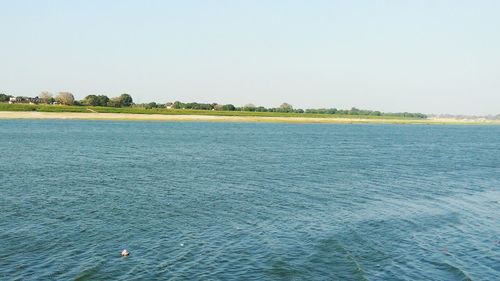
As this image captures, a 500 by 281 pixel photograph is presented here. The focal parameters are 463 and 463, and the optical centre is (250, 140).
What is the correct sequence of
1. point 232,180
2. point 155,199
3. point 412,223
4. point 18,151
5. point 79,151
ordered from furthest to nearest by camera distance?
point 79,151 < point 18,151 < point 232,180 < point 155,199 < point 412,223

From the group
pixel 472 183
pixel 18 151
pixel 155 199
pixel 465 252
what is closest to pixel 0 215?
pixel 155 199

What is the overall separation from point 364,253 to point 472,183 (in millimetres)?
37139

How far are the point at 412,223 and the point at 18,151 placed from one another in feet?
221

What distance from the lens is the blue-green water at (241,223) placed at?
2659 cm

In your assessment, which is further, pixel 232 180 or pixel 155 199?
pixel 232 180

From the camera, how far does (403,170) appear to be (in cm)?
7238

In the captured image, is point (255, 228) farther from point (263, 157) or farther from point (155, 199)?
A: point (263, 157)

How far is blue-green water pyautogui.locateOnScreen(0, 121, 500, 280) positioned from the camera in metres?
26.6

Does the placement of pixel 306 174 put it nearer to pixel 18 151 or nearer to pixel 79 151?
pixel 79 151

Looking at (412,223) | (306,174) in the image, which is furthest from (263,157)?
(412,223)

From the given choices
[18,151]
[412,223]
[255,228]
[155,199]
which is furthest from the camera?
[18,151]

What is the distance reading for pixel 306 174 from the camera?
63.6m

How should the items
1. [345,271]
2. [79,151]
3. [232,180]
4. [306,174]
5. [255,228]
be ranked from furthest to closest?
[79,151], [306,174], [232,180], [255,228], [345,271]

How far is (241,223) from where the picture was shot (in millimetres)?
35844
